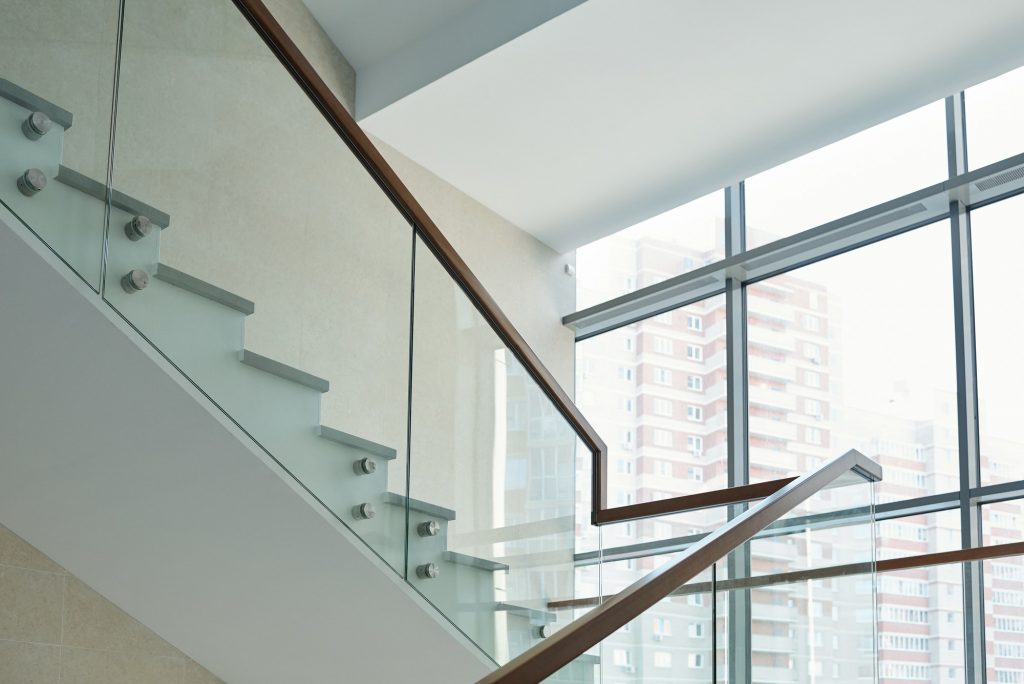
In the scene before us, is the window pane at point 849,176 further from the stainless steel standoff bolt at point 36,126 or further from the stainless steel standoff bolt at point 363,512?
the stainless steel standoff bolt at point 36,126

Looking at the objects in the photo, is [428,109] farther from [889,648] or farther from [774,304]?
[889,648]

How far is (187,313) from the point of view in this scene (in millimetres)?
2889

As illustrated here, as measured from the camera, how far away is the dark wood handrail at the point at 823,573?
7.73ft

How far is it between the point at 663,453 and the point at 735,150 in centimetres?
211

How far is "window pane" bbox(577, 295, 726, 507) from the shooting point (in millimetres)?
7180

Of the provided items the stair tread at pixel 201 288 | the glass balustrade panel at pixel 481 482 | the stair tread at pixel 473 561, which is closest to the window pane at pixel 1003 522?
the glass balustrade panel at pixel 481 482

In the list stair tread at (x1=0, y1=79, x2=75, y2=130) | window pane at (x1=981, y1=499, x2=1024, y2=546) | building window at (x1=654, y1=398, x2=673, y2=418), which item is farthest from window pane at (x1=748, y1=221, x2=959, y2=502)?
stair tread at (x1=0, y1=79, x2=75, y2=130)

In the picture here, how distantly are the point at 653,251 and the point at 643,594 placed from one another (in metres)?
5.84

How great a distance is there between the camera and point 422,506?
11.8ft

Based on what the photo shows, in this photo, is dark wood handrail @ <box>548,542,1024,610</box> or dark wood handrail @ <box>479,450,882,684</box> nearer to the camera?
dark wood handrail @ <box>479,450,882,684</box>

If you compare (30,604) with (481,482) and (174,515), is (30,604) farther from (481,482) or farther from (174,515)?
(481,482)

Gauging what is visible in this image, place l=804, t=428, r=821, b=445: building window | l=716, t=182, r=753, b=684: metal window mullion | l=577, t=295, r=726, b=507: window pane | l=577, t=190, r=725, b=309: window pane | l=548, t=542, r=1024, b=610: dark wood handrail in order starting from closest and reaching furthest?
l=548, t=542, r=1024, b=610: dark wood handrail
l=804, t=428, r=821, b=445: building window
l=716, t=182, r=753, b=684: metal window mullion
l=577, t=295, r=726, b=507: window pane
l=577, t=190, r=725, b=309: window pane

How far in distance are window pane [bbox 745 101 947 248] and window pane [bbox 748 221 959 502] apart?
0.98ft

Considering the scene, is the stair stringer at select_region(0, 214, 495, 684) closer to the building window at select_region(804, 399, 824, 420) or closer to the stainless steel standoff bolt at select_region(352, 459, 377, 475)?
the stainless steel standoff bolt at select_region(352, 459, 377, 475)
